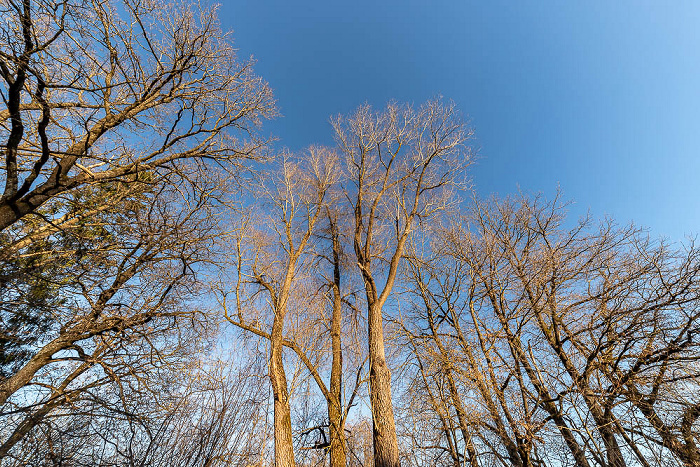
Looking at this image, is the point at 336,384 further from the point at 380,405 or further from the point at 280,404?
the point at 380,405

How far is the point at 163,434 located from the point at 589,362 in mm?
6144

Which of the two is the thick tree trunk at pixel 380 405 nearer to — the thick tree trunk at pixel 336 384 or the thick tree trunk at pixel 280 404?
the thick tree trunk at pixel 336 384

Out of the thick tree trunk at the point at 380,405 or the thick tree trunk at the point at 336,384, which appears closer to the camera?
the thick tree trunk at the point at 380,405

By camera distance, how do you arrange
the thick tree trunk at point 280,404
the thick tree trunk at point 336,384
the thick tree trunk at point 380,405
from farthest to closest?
the thick tree trunk at point 336,384
the thick tree trunk at point 280,404
the thick tree trunk at point 380,405

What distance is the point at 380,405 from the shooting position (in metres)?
5.55

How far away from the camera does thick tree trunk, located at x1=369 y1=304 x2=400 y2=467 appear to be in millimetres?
5137

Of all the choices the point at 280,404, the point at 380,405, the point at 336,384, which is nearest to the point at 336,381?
the point at 336,384

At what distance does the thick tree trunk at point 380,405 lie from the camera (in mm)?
5137

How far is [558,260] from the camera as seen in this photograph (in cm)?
542

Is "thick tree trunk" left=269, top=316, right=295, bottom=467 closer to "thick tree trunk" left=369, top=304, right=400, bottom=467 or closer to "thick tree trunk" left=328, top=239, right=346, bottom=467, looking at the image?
"thick tree trunk" left=328, top=239, right=346, bottom=467

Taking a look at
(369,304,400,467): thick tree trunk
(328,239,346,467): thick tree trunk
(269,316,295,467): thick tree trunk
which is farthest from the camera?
(328,239,346,467): thick tree trunk

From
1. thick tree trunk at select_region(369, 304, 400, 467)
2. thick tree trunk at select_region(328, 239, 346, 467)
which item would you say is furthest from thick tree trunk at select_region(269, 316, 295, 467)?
thick tree trunk at select_region(369, 304, 400, 467)

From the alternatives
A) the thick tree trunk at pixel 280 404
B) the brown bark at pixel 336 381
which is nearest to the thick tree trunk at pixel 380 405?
the brown bark at pixel 336 381

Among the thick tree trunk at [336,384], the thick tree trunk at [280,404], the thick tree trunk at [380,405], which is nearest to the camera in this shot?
the thick tree trunk at [380,405]
